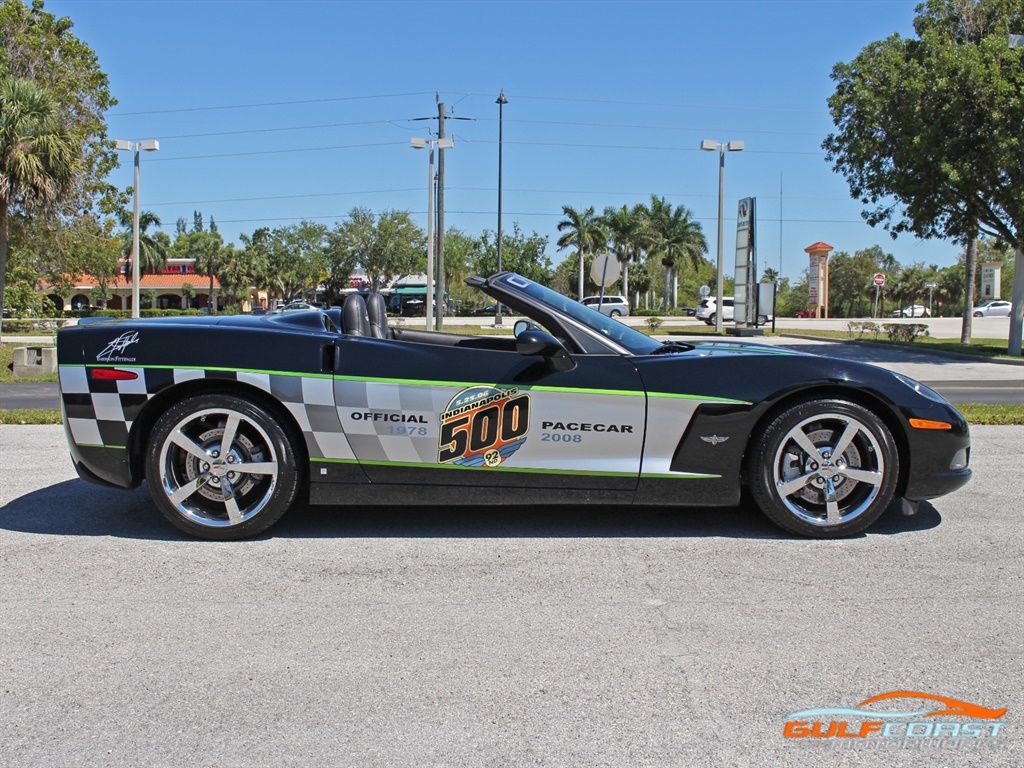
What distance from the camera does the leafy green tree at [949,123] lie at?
19.1 metres

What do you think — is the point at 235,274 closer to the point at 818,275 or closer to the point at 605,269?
the point at 818,275

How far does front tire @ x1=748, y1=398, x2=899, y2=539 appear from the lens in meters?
4.20

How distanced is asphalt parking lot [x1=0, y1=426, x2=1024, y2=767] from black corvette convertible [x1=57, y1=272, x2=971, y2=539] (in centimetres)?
24

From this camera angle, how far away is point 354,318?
4527 millimetres

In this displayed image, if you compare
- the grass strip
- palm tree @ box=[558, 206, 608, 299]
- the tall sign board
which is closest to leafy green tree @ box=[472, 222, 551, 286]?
palm tree @ box=[558, 206, 608, 299]

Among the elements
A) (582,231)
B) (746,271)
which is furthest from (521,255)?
(746,271)

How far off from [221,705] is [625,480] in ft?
7.02

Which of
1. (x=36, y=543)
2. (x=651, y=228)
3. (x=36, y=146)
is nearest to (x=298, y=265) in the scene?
(x=651, y=228)

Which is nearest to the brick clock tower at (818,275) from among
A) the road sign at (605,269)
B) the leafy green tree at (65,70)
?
the leafy green tree at (65,70)

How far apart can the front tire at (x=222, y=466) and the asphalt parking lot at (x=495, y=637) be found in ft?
0.50

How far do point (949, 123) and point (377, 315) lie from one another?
18922 millimetres

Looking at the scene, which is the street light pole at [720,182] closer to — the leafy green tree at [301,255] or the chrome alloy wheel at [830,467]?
the chrome alloy wheel at [830,467]

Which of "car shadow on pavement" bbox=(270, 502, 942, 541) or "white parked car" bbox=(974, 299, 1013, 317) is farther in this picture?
"white parked car" bbox=(974, 299, 1013, 317)

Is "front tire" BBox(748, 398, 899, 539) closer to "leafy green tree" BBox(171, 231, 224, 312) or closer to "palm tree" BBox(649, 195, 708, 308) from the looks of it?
"palm tree" BBox(649, 195, 708, 308)
